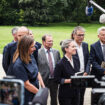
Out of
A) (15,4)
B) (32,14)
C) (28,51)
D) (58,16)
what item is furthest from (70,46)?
(15,4)

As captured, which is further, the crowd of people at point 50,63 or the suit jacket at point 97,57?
the suit jacket at point 97,57

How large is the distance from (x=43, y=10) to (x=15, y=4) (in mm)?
11721

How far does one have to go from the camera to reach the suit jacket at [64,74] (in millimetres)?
5211

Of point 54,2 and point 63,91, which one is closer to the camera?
point 63,91

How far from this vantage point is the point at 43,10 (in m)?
60.9

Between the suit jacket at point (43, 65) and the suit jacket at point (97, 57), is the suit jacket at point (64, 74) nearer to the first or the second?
the suit jacket at point (43, 65)

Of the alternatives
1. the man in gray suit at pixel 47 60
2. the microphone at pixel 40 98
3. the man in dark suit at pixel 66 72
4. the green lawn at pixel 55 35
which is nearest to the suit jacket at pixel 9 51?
the man in gray suit at pixel 47 60

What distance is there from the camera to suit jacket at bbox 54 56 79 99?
5211 millimetres

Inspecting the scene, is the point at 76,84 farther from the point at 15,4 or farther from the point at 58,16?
the point at 15,4

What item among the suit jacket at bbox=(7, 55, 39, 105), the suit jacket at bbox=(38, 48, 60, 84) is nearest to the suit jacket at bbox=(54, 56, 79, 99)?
the suit jacket at bbox=(7, 55, 39, 105)

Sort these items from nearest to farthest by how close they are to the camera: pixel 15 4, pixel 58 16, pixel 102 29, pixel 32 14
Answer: pixel 102 29 → pixel 32 14 → pixel 58 16 → pixel 15 4

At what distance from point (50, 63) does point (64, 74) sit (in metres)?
1.07

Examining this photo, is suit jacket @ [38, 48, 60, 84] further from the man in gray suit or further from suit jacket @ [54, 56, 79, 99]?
suit jacket @ [54, 56, 79, 99]

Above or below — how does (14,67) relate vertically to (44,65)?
above
